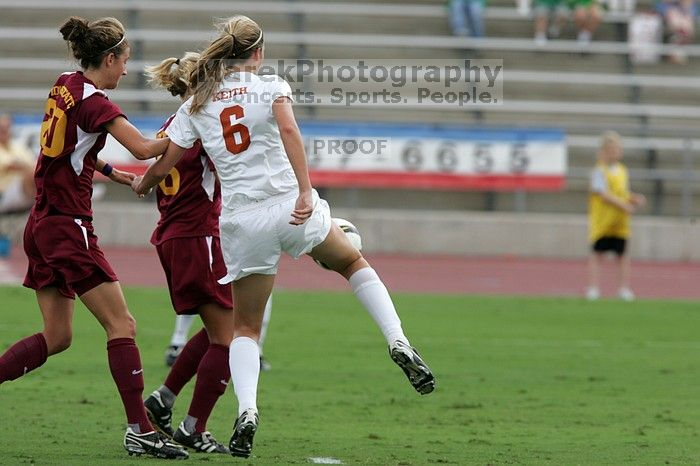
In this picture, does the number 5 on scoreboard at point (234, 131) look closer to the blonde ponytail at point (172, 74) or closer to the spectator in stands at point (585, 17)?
the blonde ponytail at point (172, 74)

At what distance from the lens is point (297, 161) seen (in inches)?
236

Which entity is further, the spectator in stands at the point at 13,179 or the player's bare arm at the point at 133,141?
the spectator in stands at the point at 13,179

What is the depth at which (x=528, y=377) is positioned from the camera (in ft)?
32.3

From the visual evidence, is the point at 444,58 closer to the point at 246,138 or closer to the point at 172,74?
the point at 172,74

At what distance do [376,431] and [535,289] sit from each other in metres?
10.4

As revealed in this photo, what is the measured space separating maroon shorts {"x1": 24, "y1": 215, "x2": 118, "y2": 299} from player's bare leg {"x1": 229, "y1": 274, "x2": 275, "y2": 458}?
25.8 inches

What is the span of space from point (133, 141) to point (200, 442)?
1658mm

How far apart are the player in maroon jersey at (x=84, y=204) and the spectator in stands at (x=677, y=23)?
70.7 feet

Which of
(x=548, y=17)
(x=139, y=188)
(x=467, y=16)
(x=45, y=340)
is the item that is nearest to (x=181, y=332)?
(x=45, y=340)

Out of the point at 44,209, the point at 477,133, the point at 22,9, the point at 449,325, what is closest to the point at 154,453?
the point at 44,209

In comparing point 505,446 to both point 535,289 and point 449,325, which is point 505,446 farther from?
point 535,289

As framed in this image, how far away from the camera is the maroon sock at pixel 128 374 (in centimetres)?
645

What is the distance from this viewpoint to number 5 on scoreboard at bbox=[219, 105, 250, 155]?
6098 millimetres

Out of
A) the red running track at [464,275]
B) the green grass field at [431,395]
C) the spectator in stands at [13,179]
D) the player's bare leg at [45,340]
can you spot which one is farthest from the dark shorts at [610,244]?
the player's bare leg at [45,340]
